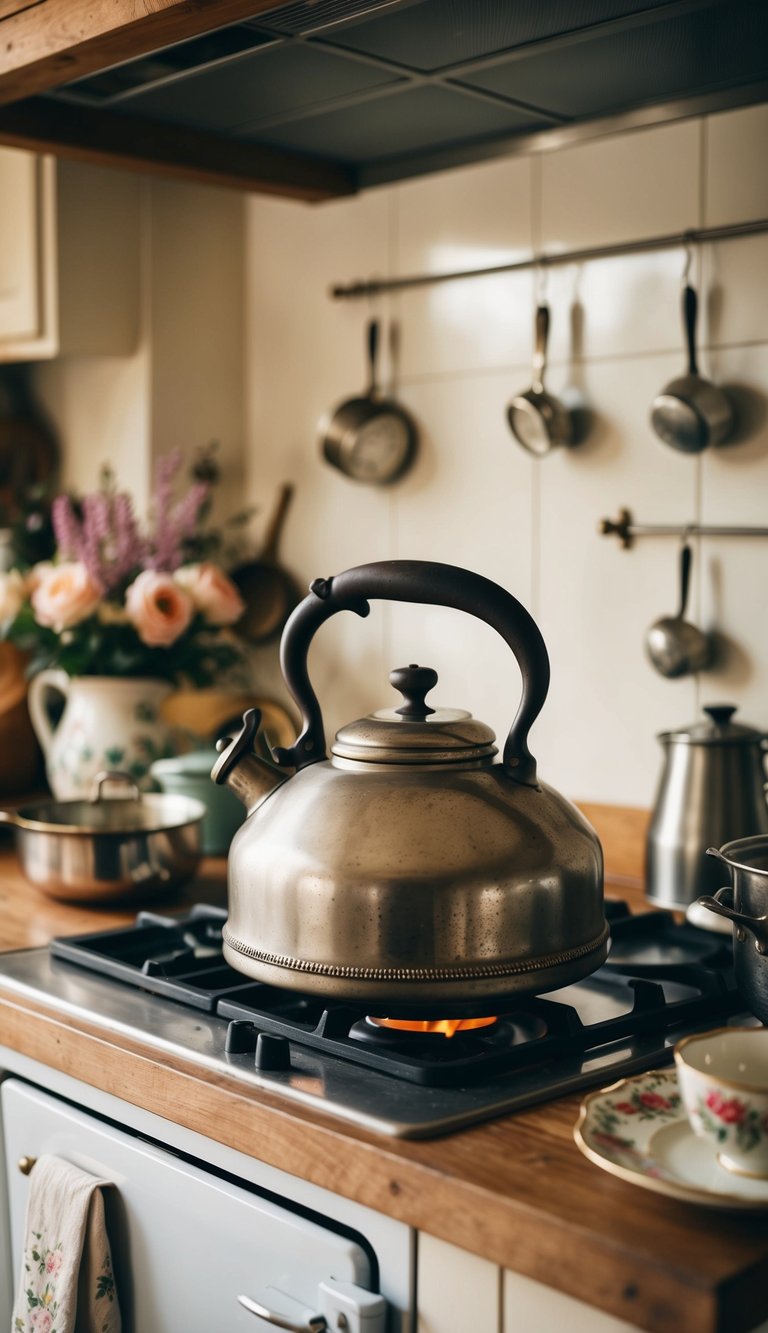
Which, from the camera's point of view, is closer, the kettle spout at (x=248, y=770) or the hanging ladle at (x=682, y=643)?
the kettle spout at (x=248, y=770)

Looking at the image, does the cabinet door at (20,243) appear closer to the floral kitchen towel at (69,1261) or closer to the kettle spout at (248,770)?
the kettle spout at (248,770)

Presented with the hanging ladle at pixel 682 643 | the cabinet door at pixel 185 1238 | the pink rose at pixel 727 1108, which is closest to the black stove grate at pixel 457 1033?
the cabinet door at pixel 185 1238

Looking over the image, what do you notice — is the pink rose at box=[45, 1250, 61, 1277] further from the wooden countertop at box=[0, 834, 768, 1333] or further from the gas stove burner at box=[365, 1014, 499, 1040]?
the gas stove burner at box=[365, 1014, 499, 1040]

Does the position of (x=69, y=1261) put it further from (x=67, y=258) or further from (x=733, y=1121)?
(x=67, y=258)

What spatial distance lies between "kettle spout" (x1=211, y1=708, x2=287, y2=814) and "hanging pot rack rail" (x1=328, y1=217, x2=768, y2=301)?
80 cm

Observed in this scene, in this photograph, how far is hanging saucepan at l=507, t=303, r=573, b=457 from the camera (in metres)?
1.69

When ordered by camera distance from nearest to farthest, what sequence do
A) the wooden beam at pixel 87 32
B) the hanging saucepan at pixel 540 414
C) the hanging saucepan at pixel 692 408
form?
1. the wooden beam at pixel 87 32
2. the hanging saucepan at pixel 692 408
3. the hanging saucepan at pixel 540 414

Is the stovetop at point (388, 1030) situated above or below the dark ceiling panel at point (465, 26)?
below

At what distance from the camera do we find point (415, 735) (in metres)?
1.03

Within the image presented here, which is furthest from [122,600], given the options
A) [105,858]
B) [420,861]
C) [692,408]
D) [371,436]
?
[420,861]

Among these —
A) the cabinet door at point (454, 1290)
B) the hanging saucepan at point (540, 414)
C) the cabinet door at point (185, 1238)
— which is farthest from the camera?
the hanging saucepan at point (540, 414)

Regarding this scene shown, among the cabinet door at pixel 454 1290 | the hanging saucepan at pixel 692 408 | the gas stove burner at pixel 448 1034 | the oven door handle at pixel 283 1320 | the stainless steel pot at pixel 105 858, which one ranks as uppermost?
the hanging saucepan at pixel 692 408

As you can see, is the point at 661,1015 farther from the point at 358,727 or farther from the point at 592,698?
the point at 592,698

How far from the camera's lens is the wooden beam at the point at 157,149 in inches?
62.2
